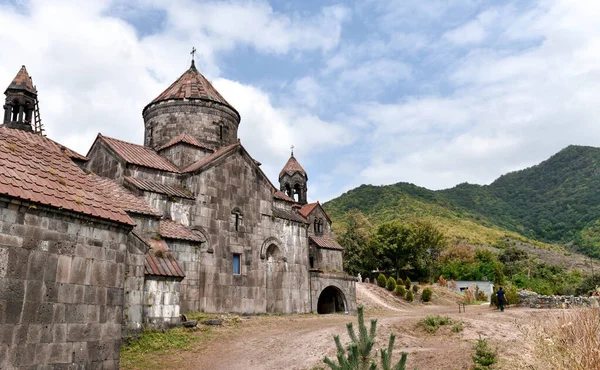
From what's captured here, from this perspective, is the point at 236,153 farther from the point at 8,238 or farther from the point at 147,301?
the point at 8,238

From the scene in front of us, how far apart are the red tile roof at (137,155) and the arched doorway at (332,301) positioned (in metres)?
9.50

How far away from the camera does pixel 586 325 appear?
529 centimetres

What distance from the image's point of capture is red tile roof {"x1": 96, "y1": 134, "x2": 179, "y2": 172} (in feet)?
52.8

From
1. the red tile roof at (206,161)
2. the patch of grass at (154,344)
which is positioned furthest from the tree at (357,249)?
the patch of grass at (154,344)

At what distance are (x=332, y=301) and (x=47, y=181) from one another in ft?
56.2

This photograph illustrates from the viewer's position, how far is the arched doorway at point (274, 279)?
17656 millimetres

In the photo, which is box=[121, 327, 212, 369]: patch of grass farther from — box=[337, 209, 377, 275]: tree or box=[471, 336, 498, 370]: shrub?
box=[337, 209, 377, 275]: tree

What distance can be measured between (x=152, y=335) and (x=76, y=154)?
235 inches

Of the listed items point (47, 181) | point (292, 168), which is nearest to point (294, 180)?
point (292, 168)

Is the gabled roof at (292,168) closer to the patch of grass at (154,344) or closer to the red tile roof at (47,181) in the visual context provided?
the patch of grass at (154,344)

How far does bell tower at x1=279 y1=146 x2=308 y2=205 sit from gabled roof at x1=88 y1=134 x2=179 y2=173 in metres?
11.4

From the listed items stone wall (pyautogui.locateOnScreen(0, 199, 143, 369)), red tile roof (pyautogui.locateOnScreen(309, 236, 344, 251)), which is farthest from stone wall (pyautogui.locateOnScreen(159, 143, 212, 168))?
stone wall (pyautogui.locateOnScreen(0, 199, 143, 369))

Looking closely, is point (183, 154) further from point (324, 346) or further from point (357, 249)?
point (357, 249)

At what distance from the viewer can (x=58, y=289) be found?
695 centimetres
